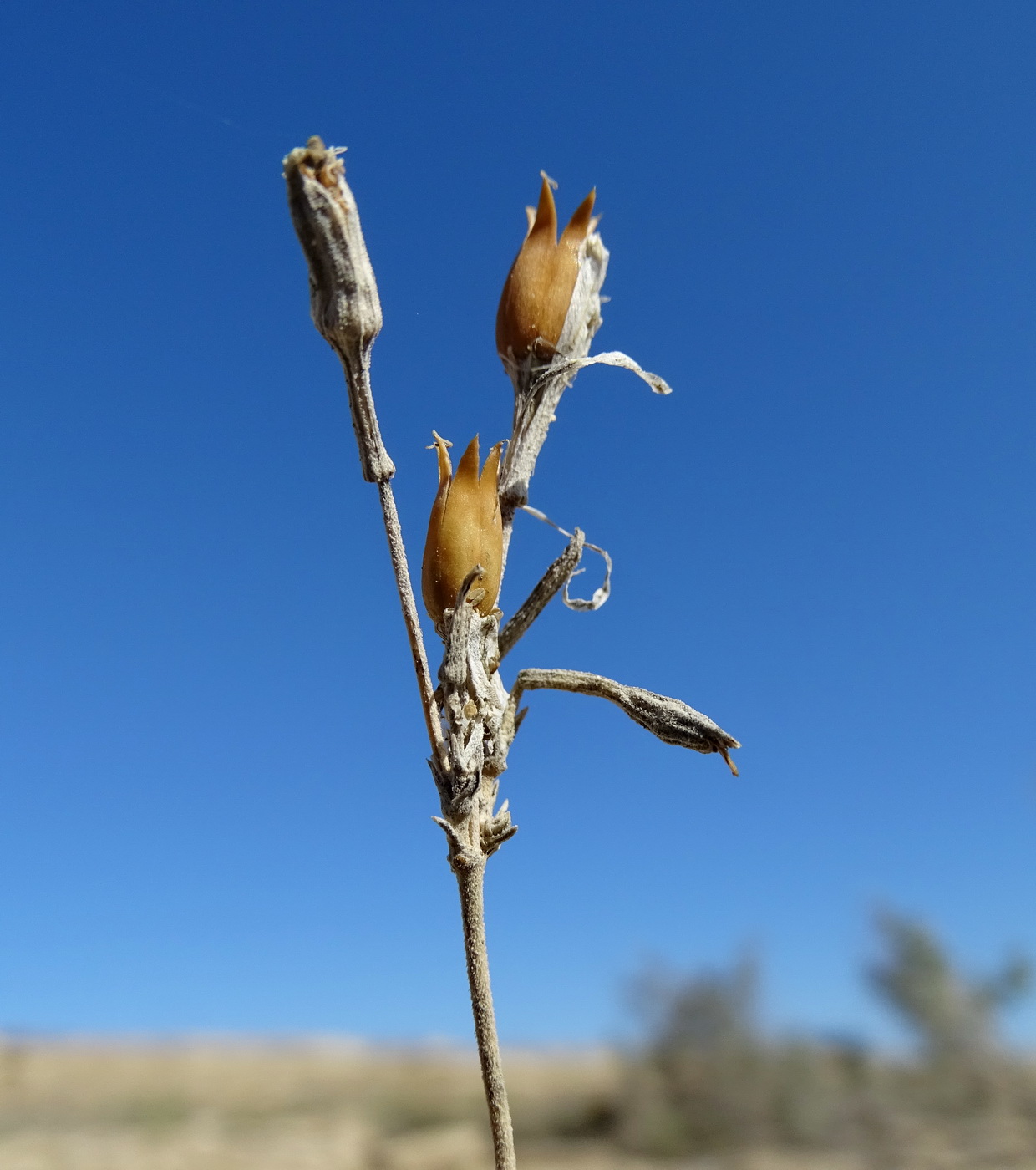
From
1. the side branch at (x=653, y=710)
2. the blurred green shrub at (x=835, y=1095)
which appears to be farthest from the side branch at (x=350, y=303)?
the blurred green shrub at (x=835, y=1095)

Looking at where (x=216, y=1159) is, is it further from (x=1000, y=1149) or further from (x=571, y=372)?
(x=571, y=372)

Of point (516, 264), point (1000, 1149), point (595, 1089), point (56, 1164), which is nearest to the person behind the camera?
point (516, 264)

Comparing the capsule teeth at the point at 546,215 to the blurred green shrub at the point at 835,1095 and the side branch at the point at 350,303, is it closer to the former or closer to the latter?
the side branch at the point at 350,303

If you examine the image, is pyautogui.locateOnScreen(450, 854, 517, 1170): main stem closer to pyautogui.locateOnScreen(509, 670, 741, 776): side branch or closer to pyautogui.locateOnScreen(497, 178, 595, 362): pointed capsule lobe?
pyautogui.locateOnScreen(509, 670, 741, 776): side branch

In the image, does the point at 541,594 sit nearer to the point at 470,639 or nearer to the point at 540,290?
the point at 470,639

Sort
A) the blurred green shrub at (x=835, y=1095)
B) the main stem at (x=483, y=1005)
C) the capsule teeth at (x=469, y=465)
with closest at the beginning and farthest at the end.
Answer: the main stem at (x=483, y=1005) → the capsule teeth at (x=469, y=465) → the blurred green shrub at (x=835, y=1095)

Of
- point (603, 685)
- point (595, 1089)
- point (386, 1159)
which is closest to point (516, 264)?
point (603, 685)
